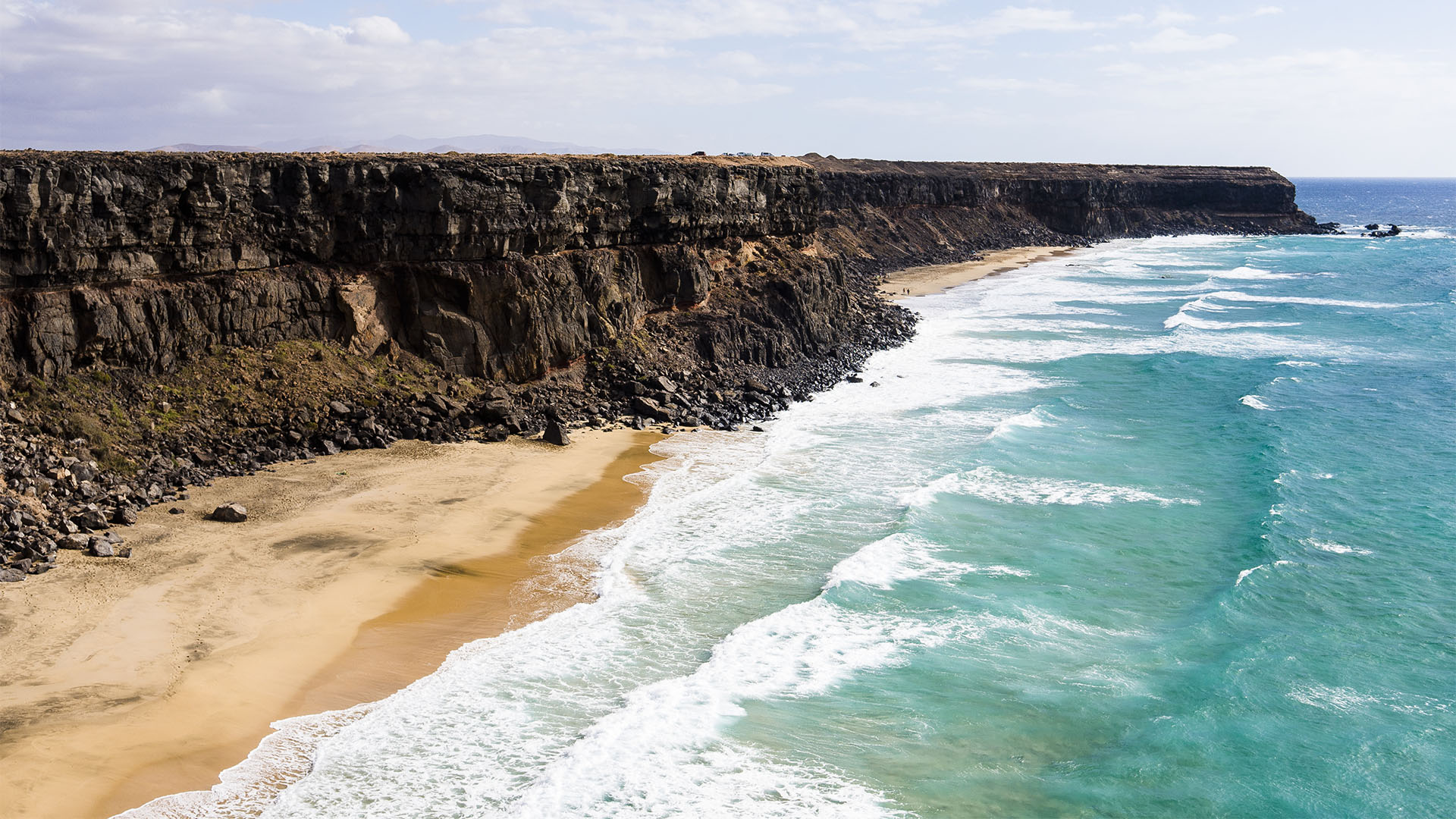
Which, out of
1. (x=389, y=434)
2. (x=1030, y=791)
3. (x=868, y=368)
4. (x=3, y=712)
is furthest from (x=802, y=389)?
(x=3, y=712)

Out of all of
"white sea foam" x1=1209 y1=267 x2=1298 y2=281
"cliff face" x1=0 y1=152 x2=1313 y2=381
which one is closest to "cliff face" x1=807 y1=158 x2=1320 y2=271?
"white sea foam" x1=1209 y1=267 x2=1298 y2=281

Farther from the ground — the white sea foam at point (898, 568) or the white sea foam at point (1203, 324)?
the white sea foam at point (1203, 324)

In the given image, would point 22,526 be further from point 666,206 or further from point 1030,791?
point 666,206

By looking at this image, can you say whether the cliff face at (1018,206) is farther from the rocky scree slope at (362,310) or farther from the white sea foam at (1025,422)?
the white sea foam at (1025,422)

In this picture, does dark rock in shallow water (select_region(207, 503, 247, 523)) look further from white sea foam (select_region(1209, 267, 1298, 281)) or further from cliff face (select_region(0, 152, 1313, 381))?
white sea foam (select_region(1209, 267, 1298, 281))

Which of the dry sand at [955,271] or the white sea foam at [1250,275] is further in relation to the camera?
the white sea foam at [1250,275]

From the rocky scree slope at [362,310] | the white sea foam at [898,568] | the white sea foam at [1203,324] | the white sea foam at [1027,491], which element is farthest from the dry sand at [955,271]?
the white sea foam at [898,568]
